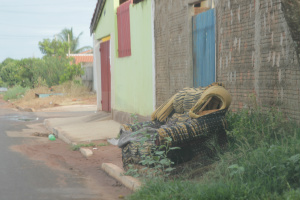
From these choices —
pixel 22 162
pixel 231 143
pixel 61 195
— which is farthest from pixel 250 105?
pixel 22 162

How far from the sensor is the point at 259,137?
5910mm

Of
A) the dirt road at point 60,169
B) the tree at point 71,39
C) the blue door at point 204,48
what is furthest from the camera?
the tree at point 71,39

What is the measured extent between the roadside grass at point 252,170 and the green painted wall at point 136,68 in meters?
5.42

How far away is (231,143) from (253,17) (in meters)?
2.08

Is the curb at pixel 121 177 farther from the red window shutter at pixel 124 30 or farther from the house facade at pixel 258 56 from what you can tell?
the red window shutter at pixel 124 30

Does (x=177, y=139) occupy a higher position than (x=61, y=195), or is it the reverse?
(x=177, y=139)

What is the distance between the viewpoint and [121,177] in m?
6.68

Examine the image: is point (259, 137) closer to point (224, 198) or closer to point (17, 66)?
point (224, 198)

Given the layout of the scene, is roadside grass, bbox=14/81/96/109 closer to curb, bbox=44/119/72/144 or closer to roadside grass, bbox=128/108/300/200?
curb, bbox=44/119/72/144

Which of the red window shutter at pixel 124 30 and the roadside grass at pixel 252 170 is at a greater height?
the red window shutter at pixel 124 30

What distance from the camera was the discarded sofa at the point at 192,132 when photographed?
6121mm

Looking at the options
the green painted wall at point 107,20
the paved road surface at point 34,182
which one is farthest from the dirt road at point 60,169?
the green painted wall at point 107,20

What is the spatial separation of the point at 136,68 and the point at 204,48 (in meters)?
→ 4.03

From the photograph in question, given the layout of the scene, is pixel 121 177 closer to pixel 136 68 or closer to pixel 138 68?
pixel 138 68
